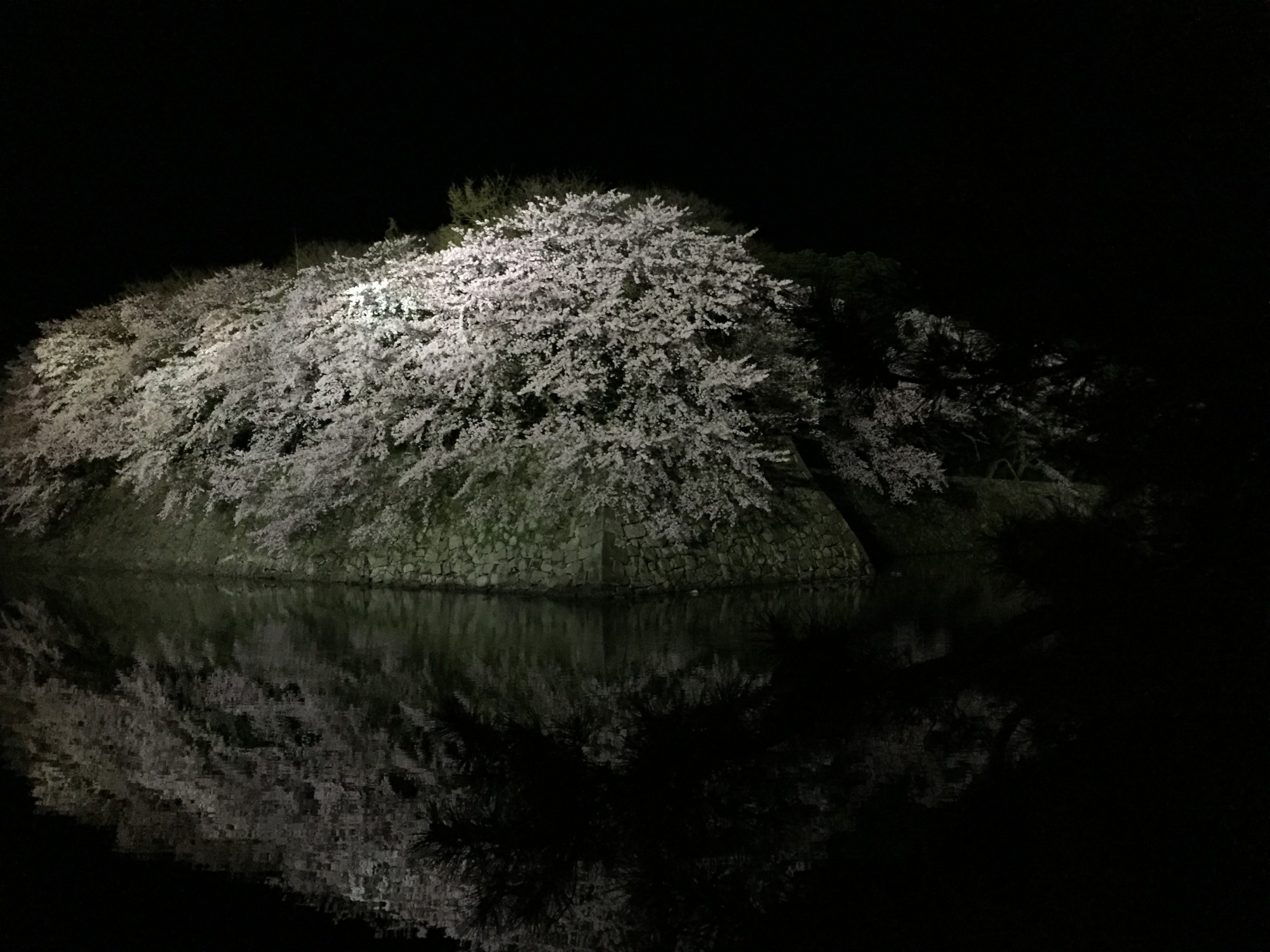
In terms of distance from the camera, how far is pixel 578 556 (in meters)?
16.8

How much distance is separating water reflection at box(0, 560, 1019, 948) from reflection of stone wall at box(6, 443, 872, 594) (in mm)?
3903

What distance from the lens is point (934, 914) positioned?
11.5 ft

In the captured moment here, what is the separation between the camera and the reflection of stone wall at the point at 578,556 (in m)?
16.7

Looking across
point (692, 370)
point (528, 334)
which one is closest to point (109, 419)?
point (528, 334)

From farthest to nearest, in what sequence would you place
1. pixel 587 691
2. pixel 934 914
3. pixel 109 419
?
pixel 109 419, pixel 587 691, pixel 934 914

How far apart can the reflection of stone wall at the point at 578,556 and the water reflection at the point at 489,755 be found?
3903 millimetres

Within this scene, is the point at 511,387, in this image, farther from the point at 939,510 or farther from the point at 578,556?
the point at 939,510

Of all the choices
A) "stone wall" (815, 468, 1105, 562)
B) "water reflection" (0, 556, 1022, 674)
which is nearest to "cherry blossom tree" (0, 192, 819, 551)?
"water reflection" (0, 556, 1022, 674)

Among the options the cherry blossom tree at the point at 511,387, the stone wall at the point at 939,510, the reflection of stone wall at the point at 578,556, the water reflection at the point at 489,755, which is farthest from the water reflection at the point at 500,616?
the stone wall at the point at 939,510

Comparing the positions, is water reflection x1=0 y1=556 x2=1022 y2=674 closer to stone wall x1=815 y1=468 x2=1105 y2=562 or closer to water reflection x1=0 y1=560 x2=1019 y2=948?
water reflection x1=0 y1=560 x2=1019 y2=948

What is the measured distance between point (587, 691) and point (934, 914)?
183 inches

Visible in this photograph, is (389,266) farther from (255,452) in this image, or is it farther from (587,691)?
(587,691)

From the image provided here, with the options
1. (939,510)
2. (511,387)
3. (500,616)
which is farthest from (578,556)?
(939,510)

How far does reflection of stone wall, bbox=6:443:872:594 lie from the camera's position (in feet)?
54.9
